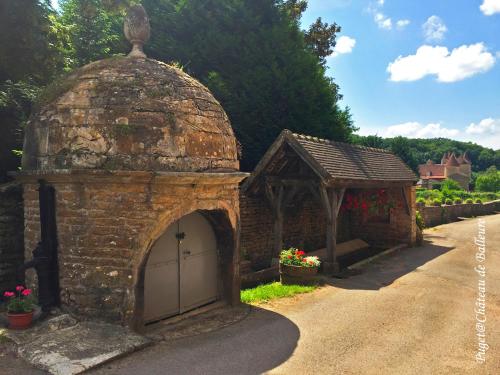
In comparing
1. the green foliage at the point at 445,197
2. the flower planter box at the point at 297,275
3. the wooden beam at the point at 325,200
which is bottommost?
the flower planter box at the point at 297,275

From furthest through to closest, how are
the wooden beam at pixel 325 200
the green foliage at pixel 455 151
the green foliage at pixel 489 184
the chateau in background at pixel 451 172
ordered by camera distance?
the green foliage at pixel 455 151, the chateau in background at pixel 451 172, the green foliage at pixel 489 184, the wooden beam at pixel 325 200

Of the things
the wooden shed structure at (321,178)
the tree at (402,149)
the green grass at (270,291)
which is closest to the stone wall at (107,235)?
the green grass at (270,291)

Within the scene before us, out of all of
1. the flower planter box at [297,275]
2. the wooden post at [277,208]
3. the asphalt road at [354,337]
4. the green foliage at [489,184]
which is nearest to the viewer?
the asphalt road at [354,337]

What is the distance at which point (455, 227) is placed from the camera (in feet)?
72.2

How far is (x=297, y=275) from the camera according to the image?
947 cm

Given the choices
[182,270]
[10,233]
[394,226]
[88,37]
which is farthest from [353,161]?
[88,37]

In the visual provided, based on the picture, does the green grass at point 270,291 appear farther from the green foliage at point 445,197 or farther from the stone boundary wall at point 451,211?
the green foliage at point 445,197

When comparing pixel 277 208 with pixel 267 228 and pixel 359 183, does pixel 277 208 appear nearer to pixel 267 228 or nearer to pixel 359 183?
pixel 267 228

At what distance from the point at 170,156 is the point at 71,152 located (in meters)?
1.53

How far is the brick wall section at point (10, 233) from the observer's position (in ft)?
22.9

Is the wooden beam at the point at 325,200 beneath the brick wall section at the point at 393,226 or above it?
above

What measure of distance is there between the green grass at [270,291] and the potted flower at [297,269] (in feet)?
0.68

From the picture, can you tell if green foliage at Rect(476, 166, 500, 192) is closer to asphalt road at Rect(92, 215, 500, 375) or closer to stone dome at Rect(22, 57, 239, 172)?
asphalt road at Rect(92, 215, 500, 375)

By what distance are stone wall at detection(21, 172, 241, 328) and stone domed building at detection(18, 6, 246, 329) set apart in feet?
0.05
